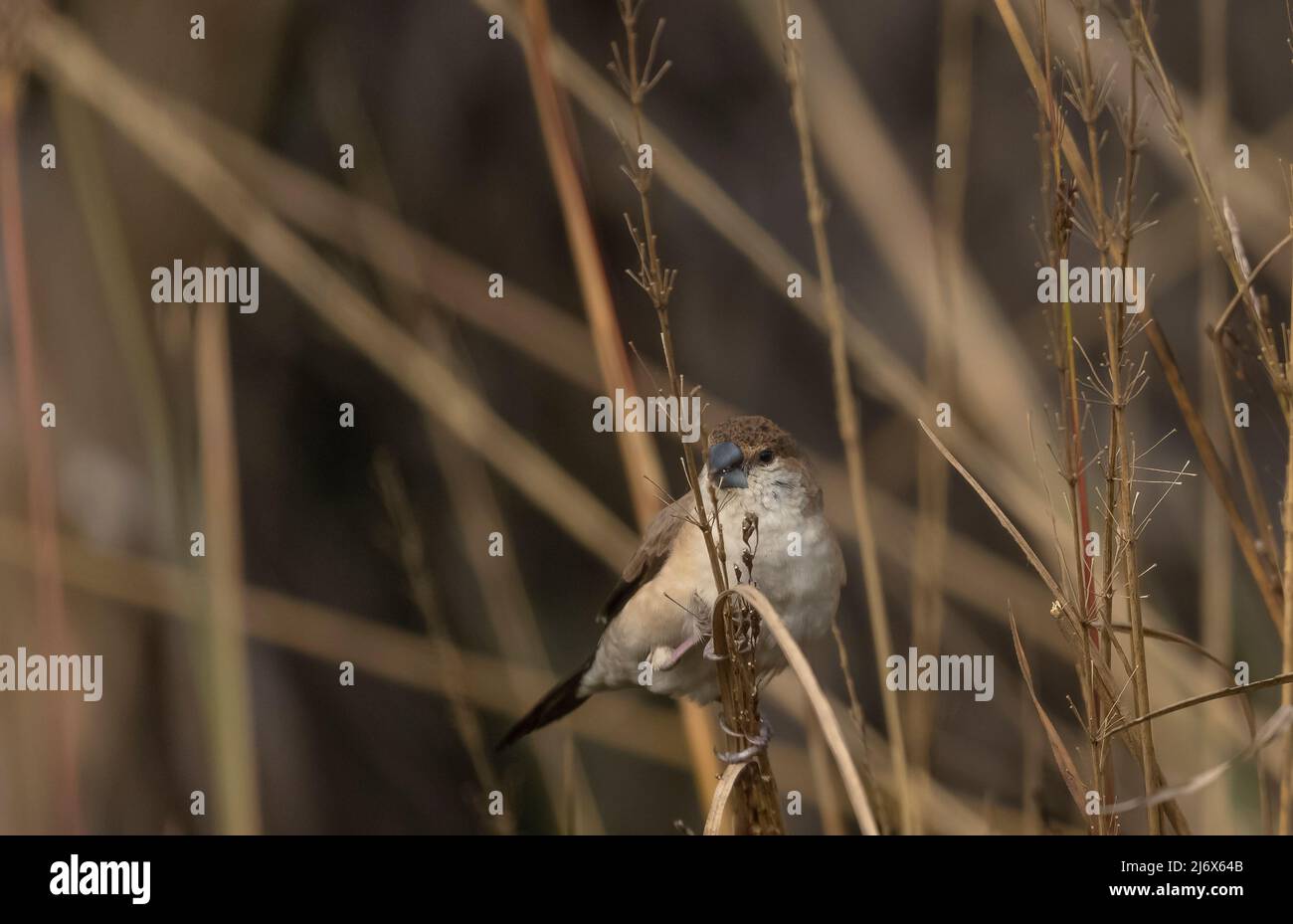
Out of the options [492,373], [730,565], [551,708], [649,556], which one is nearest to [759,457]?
[730,565]

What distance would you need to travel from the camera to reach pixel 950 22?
9.09ft

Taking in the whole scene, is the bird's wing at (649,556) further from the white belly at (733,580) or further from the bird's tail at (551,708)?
the bird's tail at (551,708)

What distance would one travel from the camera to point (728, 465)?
232cm

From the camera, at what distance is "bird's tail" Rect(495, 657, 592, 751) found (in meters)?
2.69

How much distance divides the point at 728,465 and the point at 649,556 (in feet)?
1.12

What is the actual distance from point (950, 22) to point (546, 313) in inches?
45.1

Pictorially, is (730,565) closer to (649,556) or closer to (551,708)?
(649,556)

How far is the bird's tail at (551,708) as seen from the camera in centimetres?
269

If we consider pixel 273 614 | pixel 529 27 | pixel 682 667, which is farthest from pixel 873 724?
pixel 529 27

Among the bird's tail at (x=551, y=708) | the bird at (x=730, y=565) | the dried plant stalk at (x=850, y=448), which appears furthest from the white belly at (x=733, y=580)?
the dried plant stalk at (x=850, y=448)

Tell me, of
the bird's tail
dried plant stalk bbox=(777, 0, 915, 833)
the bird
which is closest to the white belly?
the bird

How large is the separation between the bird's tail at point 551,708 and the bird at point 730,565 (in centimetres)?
14

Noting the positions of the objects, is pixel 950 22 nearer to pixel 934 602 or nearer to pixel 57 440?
pixel 934 602

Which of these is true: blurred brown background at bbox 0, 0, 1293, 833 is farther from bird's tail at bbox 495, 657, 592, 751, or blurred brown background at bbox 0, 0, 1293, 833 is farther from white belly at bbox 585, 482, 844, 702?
white belly at bbox 585, 482, 844, 702
